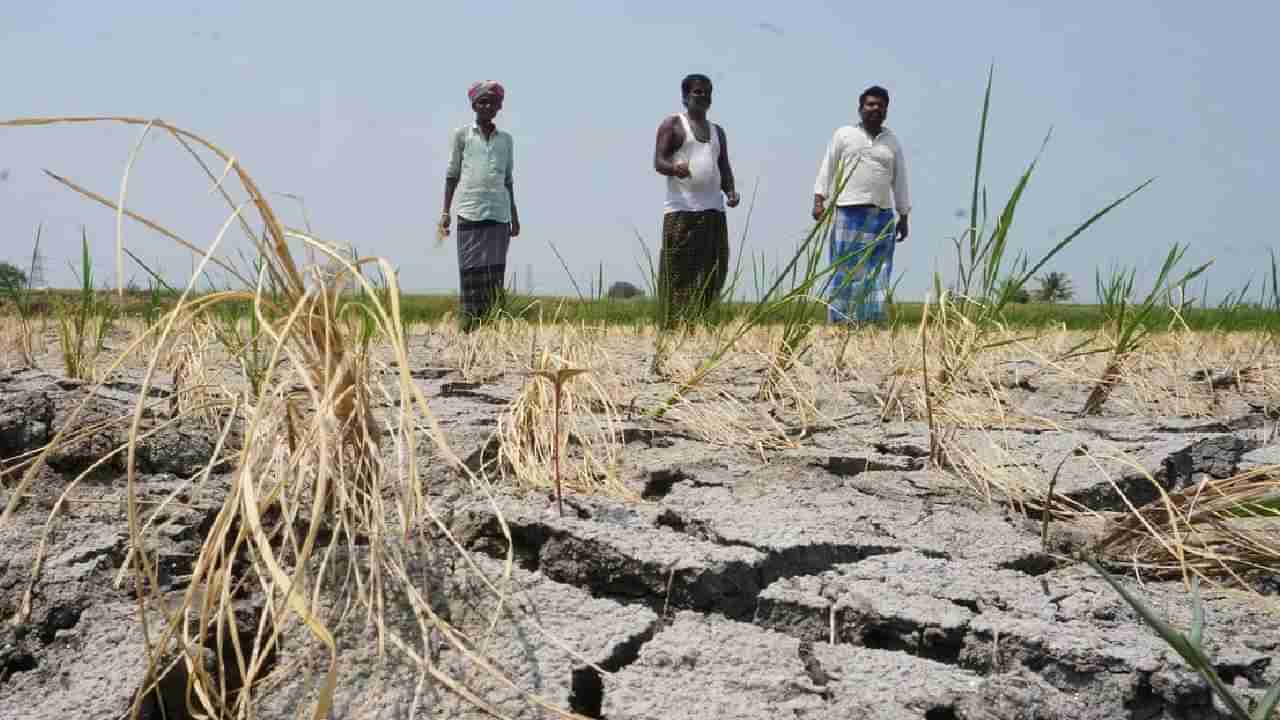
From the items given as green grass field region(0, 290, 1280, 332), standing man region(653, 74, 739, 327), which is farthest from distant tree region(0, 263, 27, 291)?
standing man region(653, 74, 739, 327)

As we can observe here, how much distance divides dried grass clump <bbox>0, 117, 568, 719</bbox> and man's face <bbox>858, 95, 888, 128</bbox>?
3.90 meters

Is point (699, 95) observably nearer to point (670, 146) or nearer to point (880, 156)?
point (670, 146)

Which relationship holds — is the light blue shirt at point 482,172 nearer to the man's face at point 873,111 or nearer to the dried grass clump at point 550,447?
the man's face at point 873,111

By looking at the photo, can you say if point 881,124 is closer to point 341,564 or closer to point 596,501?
point 596,501

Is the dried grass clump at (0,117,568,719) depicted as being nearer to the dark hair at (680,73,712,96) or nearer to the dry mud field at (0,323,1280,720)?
the dry mud field at (0,323,1280,720)

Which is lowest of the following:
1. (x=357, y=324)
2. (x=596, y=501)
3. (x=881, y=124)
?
(x=596, y=501)

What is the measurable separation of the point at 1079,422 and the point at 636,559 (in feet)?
4.90

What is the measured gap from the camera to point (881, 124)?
455 centimetres

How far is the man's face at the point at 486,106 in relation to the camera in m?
4.48

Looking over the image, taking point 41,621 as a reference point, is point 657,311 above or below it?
above

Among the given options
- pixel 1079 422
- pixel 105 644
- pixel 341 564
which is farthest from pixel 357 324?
pixel 1079 422

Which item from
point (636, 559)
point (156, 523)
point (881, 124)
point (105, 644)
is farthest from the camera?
point (881, 124)

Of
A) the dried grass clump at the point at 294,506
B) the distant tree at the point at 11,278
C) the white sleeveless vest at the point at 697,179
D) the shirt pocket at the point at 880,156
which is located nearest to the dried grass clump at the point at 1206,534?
the dried grass clump at the point at 294,506

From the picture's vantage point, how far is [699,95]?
432 centimetres
